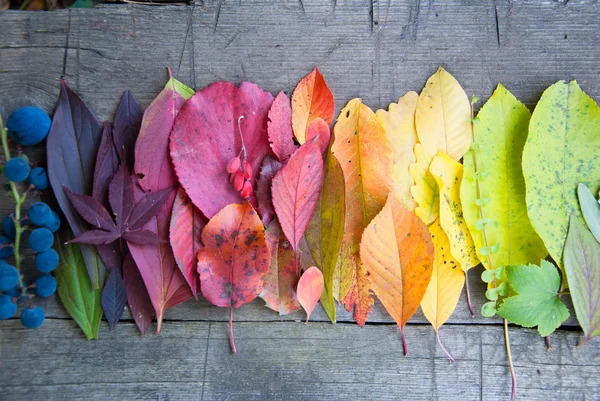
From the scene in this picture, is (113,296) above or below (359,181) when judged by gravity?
below

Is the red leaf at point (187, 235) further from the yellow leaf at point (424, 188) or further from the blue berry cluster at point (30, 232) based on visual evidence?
the yellow leaf at point (424, 188)

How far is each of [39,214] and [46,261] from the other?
0.23 feet

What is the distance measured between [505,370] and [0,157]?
87cm

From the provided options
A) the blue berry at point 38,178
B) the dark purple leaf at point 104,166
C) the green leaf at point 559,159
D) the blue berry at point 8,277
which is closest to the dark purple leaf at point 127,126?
the dark purple leaf at point 104,166

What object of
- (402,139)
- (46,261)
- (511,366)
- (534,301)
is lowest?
(511,366)

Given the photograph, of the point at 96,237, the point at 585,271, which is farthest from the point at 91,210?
the point at 585,271

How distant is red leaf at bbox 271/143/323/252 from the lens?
2.38ft

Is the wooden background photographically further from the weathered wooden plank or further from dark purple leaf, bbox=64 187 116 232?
dark purple leaf, bbox=64 187 116 232

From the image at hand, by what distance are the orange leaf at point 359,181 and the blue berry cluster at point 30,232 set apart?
1.47ft

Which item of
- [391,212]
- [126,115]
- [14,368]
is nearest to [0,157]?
[126,115]

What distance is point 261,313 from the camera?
2.54ft

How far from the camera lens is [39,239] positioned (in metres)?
0.70

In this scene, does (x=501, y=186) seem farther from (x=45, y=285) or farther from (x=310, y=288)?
(x=45, y=285)

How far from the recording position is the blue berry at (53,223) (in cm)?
72
